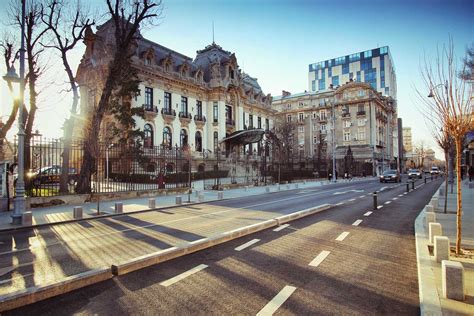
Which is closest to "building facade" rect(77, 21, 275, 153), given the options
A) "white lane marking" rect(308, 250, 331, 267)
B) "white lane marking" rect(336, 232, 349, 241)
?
Answer: "white lane marking" rect(336, 232, 349, 241)

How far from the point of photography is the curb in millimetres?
3992

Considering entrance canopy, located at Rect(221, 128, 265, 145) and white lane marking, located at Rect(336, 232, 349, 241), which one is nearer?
white lane marking, located at Rect(336, 232, 349, 241)

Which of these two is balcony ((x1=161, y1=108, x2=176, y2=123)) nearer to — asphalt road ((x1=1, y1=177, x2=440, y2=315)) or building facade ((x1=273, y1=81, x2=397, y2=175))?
asphalt road ((x1=1, y1=177, x2=440, y2=315))

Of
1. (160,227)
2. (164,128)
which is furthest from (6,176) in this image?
(164,128)

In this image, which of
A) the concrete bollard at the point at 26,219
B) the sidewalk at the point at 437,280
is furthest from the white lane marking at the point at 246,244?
the concrete bollard at the point at 26,219

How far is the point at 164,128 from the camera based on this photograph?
138 ft

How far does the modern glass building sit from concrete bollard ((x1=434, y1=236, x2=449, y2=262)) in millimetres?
92859

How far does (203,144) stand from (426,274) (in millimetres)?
44764

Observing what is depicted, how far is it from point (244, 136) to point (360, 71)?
240 ft

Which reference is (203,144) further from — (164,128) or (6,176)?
(6,176)

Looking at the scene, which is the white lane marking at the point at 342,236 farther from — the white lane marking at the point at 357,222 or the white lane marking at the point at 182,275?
the white lane marking at the point at 182,275

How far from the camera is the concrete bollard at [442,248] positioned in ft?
17.5

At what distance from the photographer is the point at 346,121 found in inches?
2943

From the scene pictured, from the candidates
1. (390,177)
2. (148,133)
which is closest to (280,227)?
(390,177)
